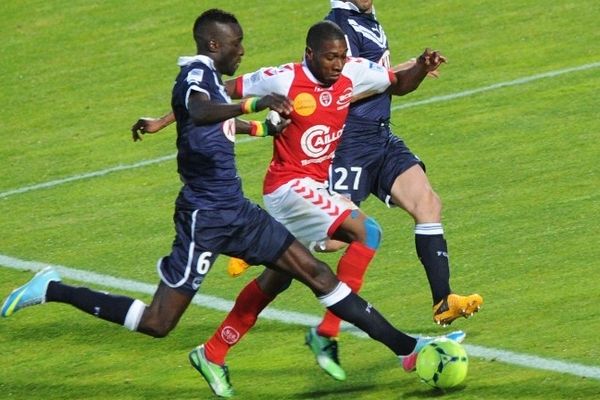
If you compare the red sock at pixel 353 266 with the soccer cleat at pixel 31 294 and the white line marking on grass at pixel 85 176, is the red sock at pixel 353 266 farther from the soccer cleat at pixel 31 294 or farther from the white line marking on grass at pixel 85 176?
the white line marking on grass at pixel 85 176

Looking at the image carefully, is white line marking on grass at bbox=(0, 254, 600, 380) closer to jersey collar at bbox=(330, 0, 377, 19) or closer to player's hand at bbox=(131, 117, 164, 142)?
player's hand at bbox=(131, 117, 164, 142)

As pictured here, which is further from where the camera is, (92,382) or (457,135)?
(457,135)

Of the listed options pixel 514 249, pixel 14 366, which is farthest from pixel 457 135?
pixel 14 366

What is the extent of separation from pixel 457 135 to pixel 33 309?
5348 millimetres

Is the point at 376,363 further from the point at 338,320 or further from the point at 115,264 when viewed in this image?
the point at 115,264

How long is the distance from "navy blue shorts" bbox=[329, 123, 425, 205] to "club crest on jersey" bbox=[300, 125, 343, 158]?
67 cm

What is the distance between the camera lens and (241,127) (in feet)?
30.2

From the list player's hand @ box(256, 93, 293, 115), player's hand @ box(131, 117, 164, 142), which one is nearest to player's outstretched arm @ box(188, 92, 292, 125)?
player's hand @ box(256, 93, 293, 115)

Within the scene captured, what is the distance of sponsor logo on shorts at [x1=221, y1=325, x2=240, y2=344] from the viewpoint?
909 cm

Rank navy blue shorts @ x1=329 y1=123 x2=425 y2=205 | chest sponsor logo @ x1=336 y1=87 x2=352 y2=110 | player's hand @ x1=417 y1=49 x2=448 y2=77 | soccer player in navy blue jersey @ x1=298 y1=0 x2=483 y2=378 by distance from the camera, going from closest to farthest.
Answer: chest sponsor logo @ x1=336 y1=87 x2=352 y2=110 → player's hand @ x1=417 y1=49 x2=448 y2=77 → soccer player in navy blue jersey @ x1=298 y1=0 x2=483 y2=378 → navy blue shorts @ x1=329 y1=123 x2=425 y2=205

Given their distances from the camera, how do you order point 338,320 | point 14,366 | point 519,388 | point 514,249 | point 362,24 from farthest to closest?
1. point 514,249
2. point 362,24
3. point 14,366
4. point 338,320
5. point 519,388

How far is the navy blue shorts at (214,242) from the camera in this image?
865 cm

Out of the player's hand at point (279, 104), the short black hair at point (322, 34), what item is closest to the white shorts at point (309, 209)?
the short black hair at point (322, 34)

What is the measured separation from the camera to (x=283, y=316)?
10.4 metres
